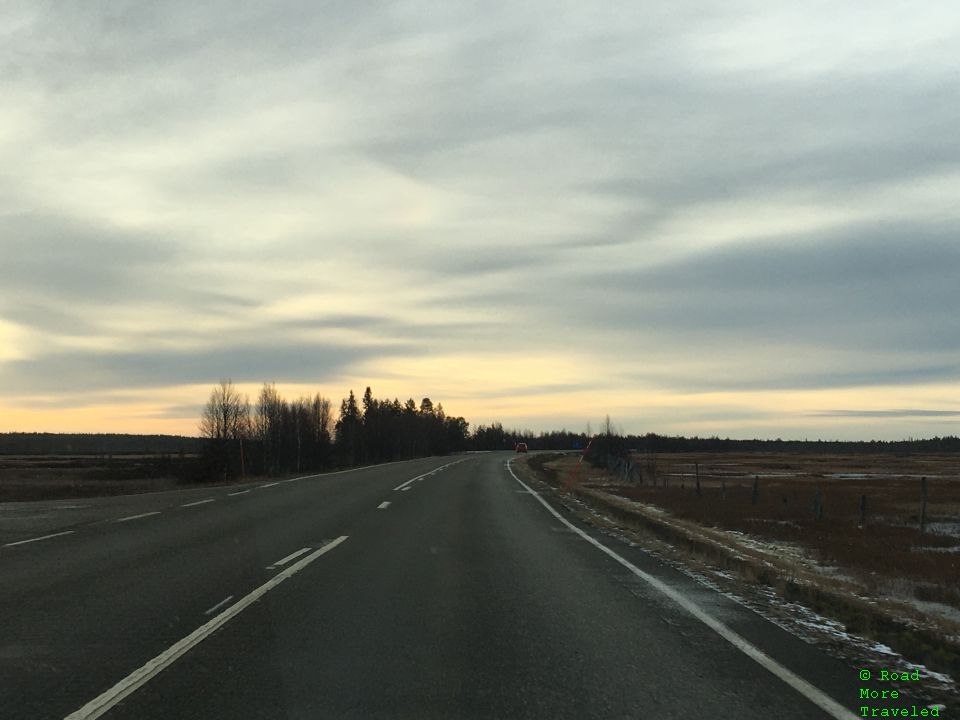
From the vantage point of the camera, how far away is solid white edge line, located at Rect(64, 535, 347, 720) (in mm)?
4906

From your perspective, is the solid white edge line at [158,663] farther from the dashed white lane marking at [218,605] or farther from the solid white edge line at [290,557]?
the solid white edge line at [290,557]

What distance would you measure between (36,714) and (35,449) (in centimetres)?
22156

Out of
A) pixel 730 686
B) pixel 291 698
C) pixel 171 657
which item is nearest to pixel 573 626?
pixel 730 686

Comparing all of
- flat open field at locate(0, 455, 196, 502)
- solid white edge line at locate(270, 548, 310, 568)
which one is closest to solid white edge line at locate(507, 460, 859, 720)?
solid white edge line at locate(270, 548, 310, 568)

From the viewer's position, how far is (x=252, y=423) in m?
108

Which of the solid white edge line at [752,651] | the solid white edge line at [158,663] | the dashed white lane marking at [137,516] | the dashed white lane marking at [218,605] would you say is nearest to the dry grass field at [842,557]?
the solid white edge line at [752,651]

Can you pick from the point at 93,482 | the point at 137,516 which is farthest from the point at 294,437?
the point at 137,516

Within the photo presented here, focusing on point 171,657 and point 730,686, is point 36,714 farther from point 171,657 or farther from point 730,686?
point 730,686

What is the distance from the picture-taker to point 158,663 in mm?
5898

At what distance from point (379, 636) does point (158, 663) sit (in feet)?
5.96

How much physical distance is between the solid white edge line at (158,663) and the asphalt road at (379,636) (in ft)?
0.08

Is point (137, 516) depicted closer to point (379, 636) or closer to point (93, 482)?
point (379, 636)

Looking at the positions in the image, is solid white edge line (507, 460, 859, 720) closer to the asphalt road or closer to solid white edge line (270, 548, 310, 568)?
the asphalt road

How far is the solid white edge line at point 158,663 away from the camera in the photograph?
16.1 feet
